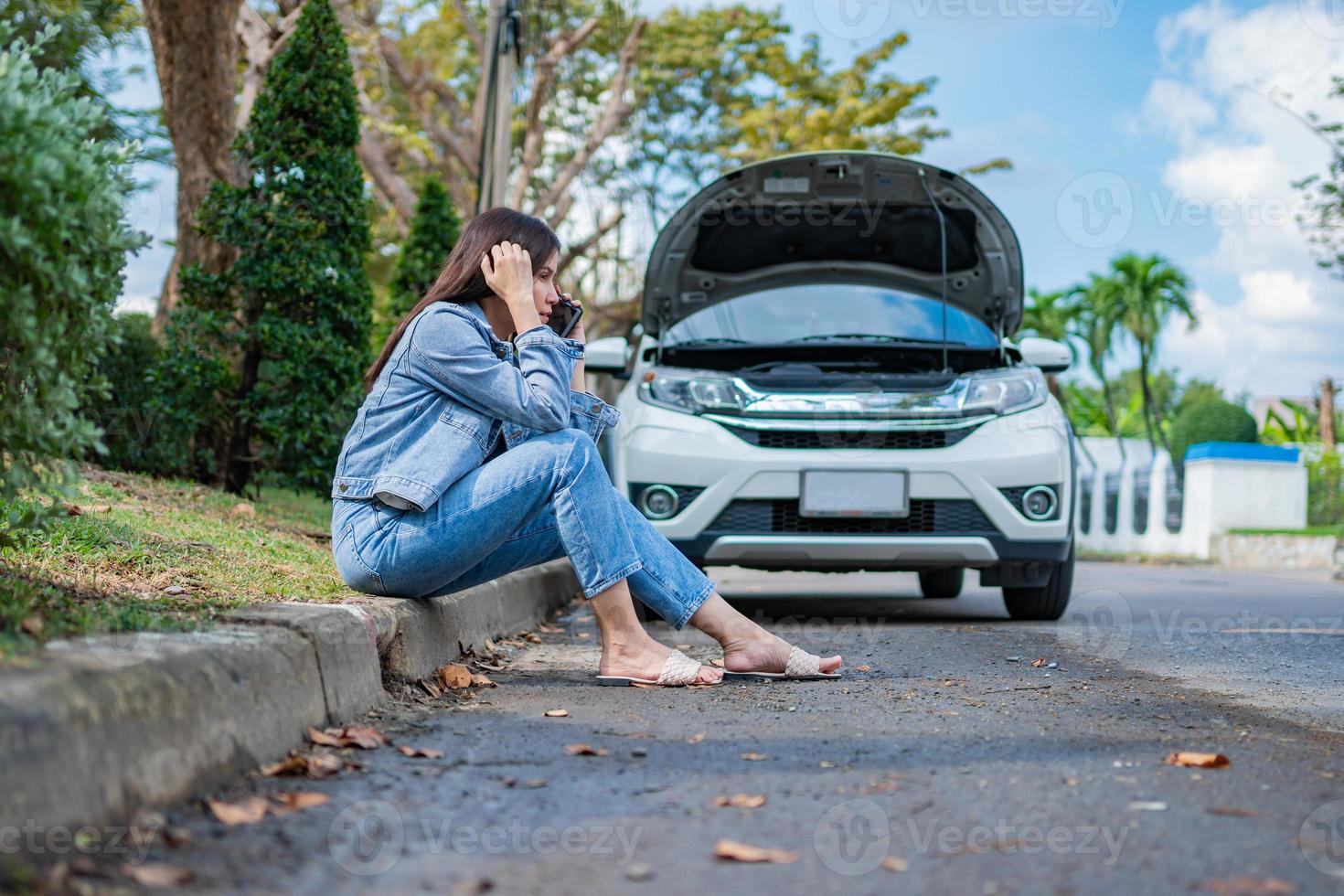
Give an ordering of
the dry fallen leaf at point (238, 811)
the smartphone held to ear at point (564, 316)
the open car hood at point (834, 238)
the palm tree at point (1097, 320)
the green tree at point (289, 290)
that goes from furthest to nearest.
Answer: the palm tree at point (1097, 320) < the green tree at point (289, 290) < the open car hood at point (834, 238) < the smartphone held to ear at point (564, 316) < the dry fallen leaf at point (238, 811)

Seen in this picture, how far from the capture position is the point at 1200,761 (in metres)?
2.66

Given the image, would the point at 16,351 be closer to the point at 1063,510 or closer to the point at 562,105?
the point at 1063,510

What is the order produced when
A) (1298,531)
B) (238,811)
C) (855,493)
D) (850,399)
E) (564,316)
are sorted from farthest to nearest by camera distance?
(1298,531), (850,399), (855,493), (564,316), (238,811)

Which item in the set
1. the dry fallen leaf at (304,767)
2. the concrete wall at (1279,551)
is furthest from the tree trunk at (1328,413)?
the dry fallen leaf at (304,767)

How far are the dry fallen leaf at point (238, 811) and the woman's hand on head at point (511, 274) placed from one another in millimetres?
1943

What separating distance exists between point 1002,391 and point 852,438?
2.39ft

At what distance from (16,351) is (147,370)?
4.82 meters

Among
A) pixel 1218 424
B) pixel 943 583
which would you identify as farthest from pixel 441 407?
pixel 1218 424

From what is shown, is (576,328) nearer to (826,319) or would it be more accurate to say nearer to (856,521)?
(856,521)

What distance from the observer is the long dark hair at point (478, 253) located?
3889mm

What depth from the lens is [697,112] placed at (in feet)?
75.3

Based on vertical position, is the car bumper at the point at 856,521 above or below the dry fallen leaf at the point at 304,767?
above

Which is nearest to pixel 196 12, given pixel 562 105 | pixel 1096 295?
pixel 562 105

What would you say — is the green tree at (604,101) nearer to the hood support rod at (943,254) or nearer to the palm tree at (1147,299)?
the hood support rod at (943,254)
